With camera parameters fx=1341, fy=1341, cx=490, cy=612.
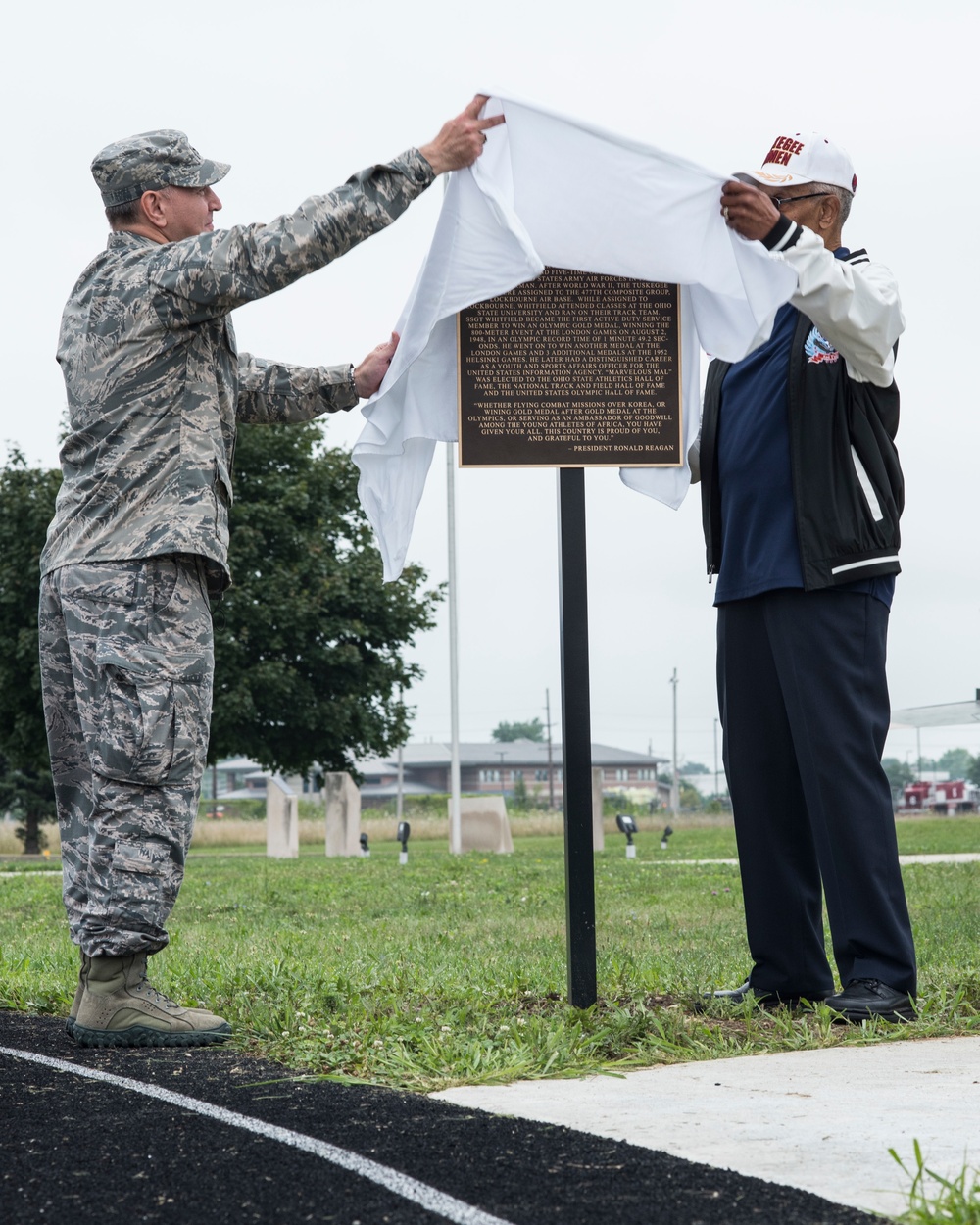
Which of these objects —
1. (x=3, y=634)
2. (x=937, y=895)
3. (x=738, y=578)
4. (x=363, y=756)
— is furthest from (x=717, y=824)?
(x=738, y=578)

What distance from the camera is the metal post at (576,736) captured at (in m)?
3.99

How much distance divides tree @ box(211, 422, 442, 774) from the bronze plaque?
20.7 metres

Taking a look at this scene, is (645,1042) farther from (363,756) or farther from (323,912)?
(363,756)

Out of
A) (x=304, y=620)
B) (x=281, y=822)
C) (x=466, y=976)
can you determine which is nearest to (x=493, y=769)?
(x=304, y=620)

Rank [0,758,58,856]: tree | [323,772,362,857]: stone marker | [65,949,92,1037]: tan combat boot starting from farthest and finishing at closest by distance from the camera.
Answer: [0,758,58,856]: tree < [323,772,362,857]: stone marker < [65,949,92,1037]: tan combat boot

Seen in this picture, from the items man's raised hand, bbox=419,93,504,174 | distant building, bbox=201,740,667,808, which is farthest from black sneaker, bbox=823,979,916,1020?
distant building, bbox=201,740,667,808

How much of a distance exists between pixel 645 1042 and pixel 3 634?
24016 mm

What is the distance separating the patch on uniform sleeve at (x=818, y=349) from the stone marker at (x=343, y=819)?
64.3ft

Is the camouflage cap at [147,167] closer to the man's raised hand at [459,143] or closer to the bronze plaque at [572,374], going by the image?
the man's raised hand at [459,143]

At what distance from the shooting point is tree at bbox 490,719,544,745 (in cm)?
16062

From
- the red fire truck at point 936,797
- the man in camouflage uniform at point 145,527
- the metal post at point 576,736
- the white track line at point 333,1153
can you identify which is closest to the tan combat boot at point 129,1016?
the man in camouflage uniform at point 145,527

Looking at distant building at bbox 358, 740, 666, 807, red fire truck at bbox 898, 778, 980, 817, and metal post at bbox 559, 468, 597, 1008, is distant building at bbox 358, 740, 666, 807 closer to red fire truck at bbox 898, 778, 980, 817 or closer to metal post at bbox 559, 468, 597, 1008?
red fire truck at bbox 898, 778, 980, 817

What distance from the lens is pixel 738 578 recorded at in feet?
14.2

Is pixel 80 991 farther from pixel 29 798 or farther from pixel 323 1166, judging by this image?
pixel 29 798
